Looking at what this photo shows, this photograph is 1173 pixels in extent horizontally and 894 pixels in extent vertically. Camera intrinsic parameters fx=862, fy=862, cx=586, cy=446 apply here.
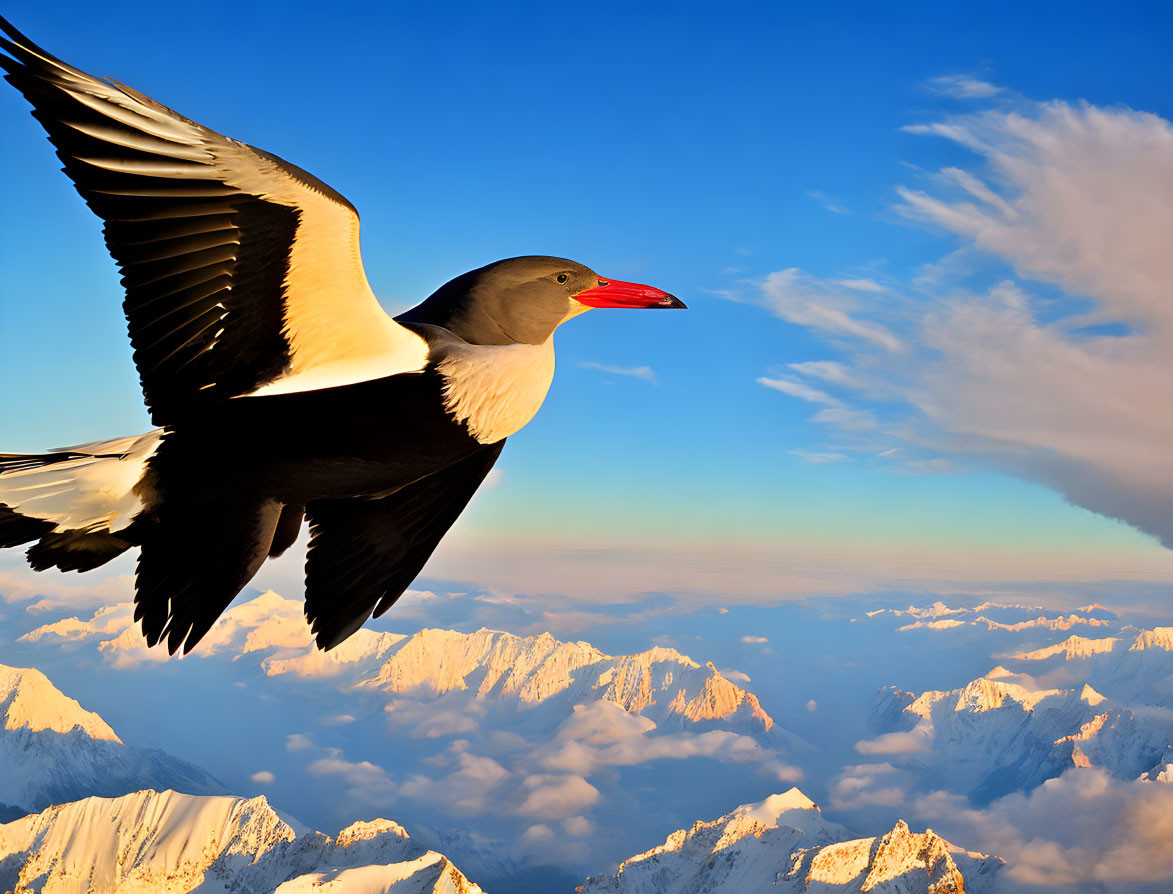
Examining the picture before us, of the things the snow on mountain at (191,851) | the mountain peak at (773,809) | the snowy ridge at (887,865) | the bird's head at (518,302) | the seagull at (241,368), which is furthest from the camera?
the mountain peak at (773,809)

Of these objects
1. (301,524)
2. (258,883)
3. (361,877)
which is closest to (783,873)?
(361,877)

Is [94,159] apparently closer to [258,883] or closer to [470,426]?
[470,426]

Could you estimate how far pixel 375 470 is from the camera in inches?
97.4

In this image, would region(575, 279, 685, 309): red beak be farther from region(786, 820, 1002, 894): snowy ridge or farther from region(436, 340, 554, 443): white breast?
region(786, 820, 1002, 894): snowy ridge

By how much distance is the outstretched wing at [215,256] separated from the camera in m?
2.08

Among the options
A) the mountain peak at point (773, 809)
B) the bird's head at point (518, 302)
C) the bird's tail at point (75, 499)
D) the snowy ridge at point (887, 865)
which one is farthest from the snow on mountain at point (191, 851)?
the bird's head at point (518, 302)

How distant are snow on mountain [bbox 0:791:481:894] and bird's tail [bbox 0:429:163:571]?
14392 centimetres

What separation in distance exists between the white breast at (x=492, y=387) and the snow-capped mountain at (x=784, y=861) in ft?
568

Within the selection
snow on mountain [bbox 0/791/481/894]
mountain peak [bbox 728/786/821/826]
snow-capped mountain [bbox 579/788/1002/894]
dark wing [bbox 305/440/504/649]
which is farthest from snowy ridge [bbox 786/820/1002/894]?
dark wing [bbox 305/440/504/649]

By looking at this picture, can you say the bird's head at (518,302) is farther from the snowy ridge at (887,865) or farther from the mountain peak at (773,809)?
the mountain peak at (773,809)

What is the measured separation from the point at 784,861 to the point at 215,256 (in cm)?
19757

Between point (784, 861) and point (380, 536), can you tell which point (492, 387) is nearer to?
point (380, 536)

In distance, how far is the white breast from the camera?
7.71 feet

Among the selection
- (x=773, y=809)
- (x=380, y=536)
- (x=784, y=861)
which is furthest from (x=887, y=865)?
(x=380, y=536)
